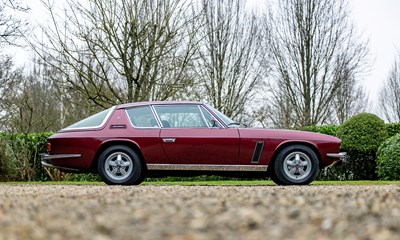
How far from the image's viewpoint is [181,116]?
10.1 m

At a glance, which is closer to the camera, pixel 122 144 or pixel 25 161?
pixel 122 144

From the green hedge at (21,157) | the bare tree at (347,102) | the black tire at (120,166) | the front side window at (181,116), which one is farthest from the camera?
the bare tree at (347,102)

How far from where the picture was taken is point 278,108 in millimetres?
27266

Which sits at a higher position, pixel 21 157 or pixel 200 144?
pixel 200 144

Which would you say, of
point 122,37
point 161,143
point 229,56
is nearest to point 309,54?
point 229,56

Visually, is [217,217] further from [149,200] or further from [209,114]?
[209,114]

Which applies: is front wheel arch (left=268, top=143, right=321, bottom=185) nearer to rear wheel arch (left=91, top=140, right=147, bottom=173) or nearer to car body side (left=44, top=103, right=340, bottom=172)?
car body side (left=44, top=103, right=340, bottom=172)

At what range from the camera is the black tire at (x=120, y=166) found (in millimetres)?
9828

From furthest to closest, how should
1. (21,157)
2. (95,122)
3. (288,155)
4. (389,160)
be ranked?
(21,157) → (389,160) → (95,122) → (288,155)

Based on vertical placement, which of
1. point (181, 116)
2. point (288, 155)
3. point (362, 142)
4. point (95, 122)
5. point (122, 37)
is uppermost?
point (122, 37)

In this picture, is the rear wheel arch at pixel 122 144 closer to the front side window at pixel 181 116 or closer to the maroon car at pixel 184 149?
the maroon car at pixel 184 149

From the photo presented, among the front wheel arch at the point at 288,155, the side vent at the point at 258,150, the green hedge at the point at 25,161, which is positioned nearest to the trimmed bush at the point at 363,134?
the green hedge at the point at 25,161

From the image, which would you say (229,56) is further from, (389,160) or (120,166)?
(120,166)

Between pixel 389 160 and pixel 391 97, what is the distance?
→ 20.2m
